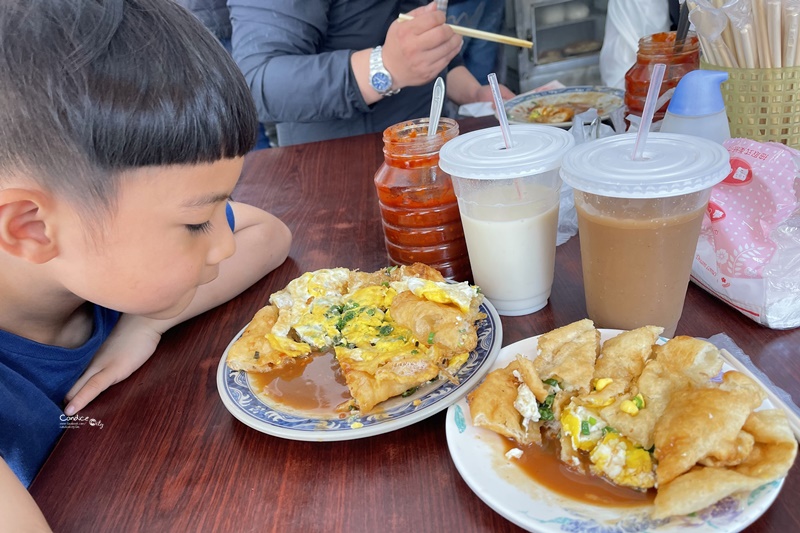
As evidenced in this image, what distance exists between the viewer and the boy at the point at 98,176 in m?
0.91

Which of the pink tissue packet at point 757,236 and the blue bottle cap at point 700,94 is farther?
the blue bottle cap at point 700,94

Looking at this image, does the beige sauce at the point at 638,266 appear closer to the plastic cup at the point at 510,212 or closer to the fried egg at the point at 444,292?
the plastic cup at the point at 510,212

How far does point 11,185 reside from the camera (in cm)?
96

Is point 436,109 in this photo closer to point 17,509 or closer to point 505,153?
point 505,153

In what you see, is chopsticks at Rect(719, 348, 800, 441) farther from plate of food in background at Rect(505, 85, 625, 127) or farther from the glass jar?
plate of food in background at Rect(505, 85, 625, 127)

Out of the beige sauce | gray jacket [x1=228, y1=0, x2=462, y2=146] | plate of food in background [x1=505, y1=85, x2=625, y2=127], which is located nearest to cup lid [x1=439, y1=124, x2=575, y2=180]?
the beige sauce

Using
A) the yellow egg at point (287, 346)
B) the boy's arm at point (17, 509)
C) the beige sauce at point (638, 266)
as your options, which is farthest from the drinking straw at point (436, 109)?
the boy's arm at point (17, 509)

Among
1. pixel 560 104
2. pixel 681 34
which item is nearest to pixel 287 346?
pixel 681 34

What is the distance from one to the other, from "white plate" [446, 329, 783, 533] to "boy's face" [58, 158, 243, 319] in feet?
1.83

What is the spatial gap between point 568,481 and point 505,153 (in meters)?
0.58

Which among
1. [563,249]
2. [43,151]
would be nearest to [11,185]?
[43,151]

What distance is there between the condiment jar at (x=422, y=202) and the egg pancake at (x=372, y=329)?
0.11m

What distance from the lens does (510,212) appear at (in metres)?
1.17

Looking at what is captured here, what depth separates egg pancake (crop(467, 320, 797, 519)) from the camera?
70 centimetres
